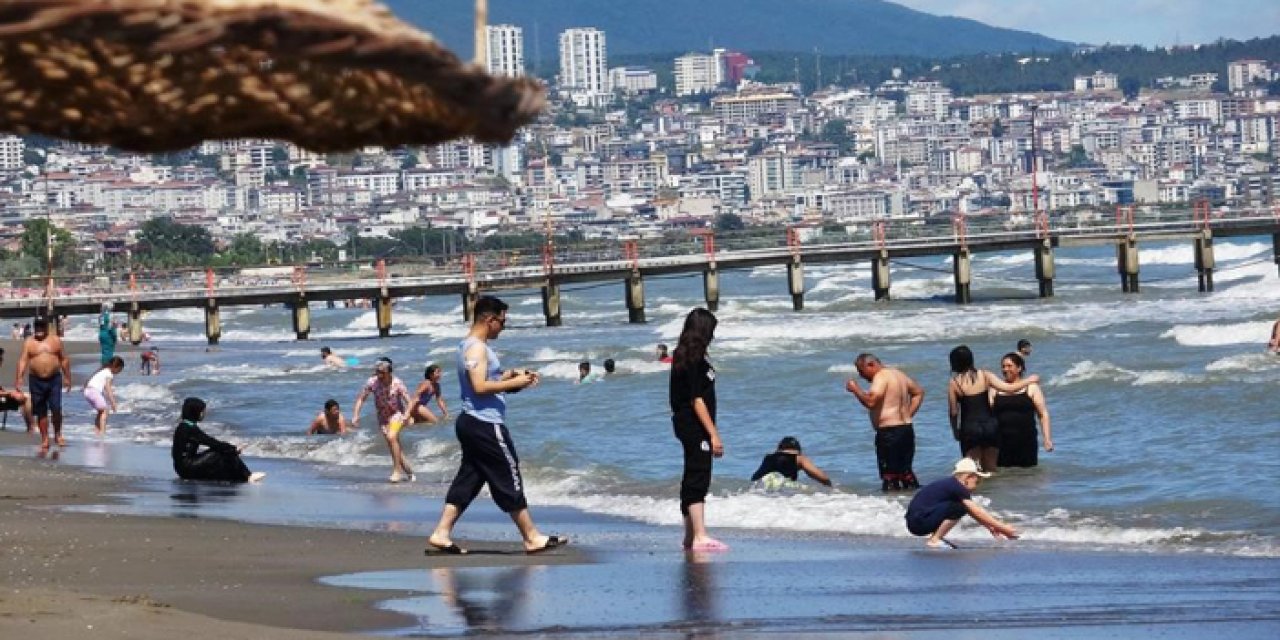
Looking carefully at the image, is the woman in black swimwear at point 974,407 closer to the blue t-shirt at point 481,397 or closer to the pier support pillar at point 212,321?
the blue t-shirt at point 481,397

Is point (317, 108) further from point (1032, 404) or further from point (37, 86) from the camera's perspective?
point (1032, 404)

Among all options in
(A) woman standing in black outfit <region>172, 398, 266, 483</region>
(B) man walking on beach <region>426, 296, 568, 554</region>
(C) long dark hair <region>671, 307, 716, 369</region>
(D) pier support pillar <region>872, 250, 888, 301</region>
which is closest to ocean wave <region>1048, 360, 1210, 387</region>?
(A) woman standing in black outfit <region>172, 398, 266, 483</region>

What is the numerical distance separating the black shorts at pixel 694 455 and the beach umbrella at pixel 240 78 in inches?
320

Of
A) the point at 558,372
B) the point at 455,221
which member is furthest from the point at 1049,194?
the point at 558,372

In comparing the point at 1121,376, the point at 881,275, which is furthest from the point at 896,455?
the point at 881,275

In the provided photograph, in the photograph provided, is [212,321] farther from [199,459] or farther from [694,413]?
[694,413]

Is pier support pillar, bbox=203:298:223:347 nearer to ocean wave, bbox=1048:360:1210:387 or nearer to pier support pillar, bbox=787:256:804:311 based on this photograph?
pier support pillar, bbox=787:256:804:311

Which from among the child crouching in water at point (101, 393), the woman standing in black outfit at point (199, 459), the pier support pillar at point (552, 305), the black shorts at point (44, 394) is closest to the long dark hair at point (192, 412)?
the woman standing in black outfit at point (199, 459)

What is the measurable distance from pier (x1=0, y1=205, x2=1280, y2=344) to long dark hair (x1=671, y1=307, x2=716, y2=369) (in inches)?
1733

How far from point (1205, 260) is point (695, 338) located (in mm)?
49097

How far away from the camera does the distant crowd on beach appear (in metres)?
10.9

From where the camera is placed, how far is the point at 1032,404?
15.9 meters

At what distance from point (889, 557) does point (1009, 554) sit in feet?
2.03

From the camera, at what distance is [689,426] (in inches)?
444
